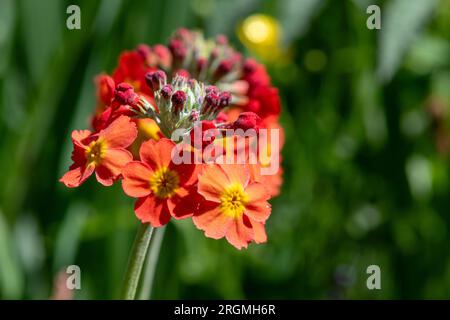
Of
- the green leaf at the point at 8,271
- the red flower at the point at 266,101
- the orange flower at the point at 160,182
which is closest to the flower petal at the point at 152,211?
the orange flower at the point at 160,182

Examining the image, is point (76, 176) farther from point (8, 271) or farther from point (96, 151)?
point (8, 271)

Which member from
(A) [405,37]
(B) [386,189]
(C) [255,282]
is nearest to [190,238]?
(C) [255,282]

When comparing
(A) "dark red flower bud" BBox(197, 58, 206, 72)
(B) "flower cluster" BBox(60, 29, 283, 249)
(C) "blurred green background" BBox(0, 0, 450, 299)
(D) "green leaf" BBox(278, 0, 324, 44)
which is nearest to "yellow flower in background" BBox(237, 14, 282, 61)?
(C) "blurred green background" BBox(0, 0, 450, 299)

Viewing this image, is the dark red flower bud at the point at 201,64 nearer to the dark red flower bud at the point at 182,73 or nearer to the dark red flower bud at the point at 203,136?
the dark red flower bud at the point at 182,73

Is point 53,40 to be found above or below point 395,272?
above

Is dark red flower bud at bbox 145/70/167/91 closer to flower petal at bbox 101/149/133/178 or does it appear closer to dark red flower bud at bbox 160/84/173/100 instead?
dark red flower bud at bbox 160/84/173/100

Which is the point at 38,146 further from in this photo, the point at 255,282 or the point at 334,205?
the point at 334,205

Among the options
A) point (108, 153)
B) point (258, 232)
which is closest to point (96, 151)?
point (108, 153)
